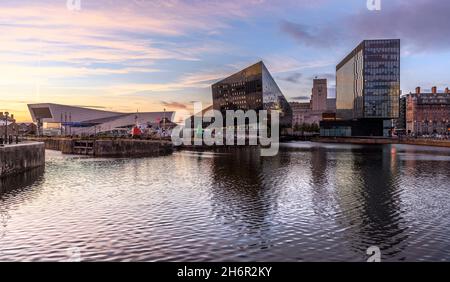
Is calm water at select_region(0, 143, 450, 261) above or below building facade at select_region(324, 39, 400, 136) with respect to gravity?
below

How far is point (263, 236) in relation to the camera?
2011 centimetres

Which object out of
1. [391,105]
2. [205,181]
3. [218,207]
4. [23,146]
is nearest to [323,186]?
[205,181]

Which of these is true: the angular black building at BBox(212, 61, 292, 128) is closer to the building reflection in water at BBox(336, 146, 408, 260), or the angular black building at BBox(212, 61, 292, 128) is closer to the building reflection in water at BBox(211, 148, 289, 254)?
the building reflection in water at BBox(211, 148, 289, 254)

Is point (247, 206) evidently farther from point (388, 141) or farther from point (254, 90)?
point (254, 90)

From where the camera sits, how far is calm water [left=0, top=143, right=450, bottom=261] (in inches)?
698

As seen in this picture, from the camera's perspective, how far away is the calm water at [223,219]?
17734mm

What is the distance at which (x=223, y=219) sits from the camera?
77.4ft
